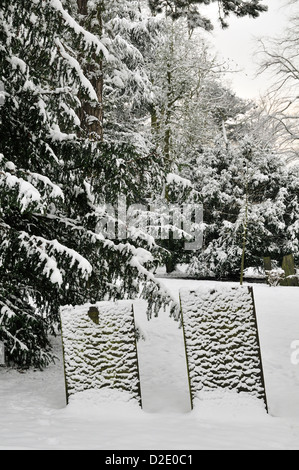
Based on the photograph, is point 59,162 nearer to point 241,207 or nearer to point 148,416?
point 148,416

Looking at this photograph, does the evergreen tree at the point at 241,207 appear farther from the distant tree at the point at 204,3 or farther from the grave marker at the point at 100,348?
the grave marker at the point at 100,348

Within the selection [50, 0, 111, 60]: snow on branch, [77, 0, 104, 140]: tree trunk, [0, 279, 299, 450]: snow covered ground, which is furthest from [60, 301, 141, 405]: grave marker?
[77, 0, 104, 140]: tree trunk

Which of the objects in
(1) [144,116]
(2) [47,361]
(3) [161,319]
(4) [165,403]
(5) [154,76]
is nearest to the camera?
(4) [165,403]

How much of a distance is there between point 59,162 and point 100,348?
2.04 metres

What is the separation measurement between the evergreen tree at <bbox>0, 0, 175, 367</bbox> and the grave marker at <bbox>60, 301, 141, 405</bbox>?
0.51 meters

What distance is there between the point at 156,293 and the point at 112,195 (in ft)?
3.98

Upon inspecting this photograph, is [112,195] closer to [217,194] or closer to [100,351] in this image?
[100,351]

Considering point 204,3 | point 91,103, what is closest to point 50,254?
point 91,103

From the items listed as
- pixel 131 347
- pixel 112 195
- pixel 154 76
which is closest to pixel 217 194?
pixel 154 76

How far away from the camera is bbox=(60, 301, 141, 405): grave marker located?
13.0 ft

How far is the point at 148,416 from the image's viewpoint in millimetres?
3756

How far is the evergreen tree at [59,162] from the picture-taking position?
445 cm

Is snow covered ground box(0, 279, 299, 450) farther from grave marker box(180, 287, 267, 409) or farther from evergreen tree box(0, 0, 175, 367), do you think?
evergreen tree box(0, 0, 175, 367)

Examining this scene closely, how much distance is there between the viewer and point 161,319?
832cm
